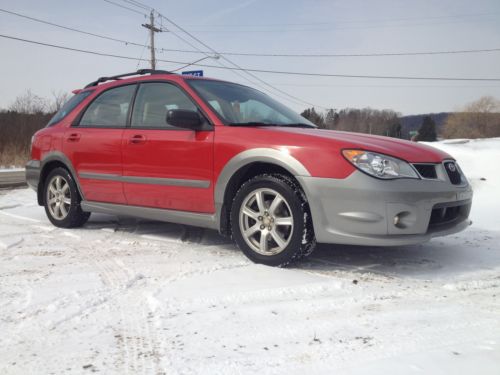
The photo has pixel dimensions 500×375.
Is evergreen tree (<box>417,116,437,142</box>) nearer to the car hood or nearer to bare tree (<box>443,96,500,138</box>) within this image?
bare tree (<box>443,96,500,138</box>)

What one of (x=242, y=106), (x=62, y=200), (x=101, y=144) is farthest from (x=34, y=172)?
(x=242, y=106)

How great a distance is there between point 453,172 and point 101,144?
327 centimetres

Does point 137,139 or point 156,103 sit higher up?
point 156,103

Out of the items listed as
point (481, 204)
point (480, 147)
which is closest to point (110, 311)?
point (481, 204)

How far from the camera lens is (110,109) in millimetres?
4750

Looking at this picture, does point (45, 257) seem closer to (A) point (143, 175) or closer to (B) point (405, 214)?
(A) point (143, 175)

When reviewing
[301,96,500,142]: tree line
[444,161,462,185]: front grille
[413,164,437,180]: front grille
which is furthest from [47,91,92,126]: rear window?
[301,96,500,142]: tree line

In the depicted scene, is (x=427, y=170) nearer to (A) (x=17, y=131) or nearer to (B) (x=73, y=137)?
(B) (x=73, y=137)

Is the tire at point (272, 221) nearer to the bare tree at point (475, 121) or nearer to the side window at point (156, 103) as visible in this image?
the side window at point (156, 103)

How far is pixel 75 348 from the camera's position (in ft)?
6.79

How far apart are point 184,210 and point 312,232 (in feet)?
3.99

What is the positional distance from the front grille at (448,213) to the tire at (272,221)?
89 cm

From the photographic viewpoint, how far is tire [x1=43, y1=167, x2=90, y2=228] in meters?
5.05

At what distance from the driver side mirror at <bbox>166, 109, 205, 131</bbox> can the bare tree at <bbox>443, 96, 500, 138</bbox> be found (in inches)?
3815
